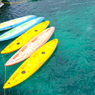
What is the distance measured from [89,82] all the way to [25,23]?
1082 centimetres

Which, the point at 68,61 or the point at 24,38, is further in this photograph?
the point at 24,38

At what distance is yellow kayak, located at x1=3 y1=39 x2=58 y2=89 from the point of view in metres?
8.52

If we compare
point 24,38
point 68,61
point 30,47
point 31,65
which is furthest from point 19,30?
point 68,61

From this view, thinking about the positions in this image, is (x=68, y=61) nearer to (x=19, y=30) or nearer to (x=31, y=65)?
(x=31, y=65)

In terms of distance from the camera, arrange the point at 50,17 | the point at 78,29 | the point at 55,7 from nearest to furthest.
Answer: the point at 78,29
the point at 50,17
the point at 55,7

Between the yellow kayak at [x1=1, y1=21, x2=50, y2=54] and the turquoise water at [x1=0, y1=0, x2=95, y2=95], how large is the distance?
0.68 m

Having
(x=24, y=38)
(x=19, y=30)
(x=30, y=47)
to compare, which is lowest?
(x=30, y=47)

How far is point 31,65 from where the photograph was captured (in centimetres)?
938

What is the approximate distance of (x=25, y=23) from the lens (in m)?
14.7

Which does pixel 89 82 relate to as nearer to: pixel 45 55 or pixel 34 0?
pixel 45 55

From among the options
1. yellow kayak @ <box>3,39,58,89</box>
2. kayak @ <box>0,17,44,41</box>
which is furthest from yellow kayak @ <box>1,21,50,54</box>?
yellow kayak @ <box>3,39,58,89</box>

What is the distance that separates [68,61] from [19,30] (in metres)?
7.42

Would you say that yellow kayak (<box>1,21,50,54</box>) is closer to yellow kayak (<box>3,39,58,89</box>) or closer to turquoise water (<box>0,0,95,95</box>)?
turquoise water (<box>0,0,95,95</box>)

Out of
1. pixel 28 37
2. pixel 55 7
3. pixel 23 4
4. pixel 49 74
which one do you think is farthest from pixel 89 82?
pixel 23 4
